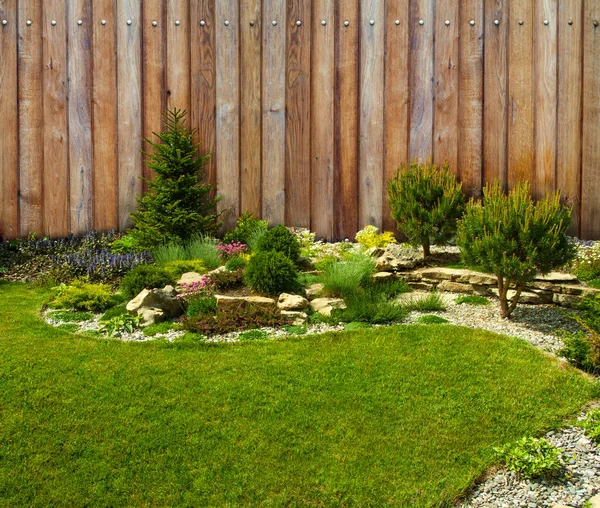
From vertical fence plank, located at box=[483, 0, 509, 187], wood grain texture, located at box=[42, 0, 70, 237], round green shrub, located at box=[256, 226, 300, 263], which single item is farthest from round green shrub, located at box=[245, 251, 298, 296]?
vertical fence plank, located at box=[483, 0, 509, 187]

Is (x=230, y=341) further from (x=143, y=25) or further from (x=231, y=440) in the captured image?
(x=143, y=25)

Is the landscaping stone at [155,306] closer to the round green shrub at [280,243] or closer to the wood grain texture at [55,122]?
the round green shrub at [280,243]

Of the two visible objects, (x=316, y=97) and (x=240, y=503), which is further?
(x=316, y=97)

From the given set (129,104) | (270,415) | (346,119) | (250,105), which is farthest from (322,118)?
(270,415)

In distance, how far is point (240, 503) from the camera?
3.83 m

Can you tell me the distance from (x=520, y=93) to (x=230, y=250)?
4.34 meters

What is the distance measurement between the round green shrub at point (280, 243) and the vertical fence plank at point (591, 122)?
13.6ft

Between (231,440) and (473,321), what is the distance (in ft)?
9.46

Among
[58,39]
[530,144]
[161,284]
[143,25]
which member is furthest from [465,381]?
[58,39]

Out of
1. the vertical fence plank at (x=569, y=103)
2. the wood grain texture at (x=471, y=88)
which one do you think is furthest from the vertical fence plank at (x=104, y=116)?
the vertical fence plank at (x=569, y=103)

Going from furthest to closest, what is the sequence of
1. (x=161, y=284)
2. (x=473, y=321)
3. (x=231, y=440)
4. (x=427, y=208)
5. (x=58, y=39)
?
(x=58, y=39) < (x=427, y=208) < (x=161, y=284) < (x=473, y=321) < (x=231, y=440)

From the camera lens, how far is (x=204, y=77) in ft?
30.1

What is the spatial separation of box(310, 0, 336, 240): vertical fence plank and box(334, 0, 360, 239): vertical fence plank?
0.27 feet

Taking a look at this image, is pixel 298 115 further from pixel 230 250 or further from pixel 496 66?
pixel 496 66
